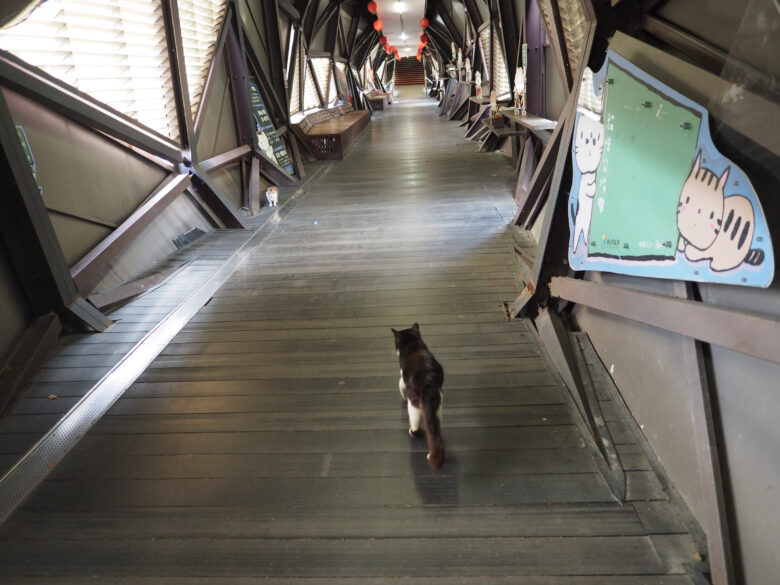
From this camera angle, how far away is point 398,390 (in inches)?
124

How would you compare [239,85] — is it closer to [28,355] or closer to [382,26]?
[28,355]

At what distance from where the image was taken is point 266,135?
8.73 meters

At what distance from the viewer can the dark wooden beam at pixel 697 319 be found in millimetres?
1487

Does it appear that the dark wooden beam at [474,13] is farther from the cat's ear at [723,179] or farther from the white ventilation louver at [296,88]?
the cat's ear at [723,179]

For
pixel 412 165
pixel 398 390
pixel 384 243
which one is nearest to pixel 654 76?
pixel 398 390

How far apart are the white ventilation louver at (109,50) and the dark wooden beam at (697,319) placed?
4406mm

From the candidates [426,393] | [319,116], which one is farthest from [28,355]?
[319,116]

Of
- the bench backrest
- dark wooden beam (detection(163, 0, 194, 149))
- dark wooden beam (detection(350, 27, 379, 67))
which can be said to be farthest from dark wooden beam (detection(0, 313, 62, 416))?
dark wooden beam (detection(350, 27, 379, 67))

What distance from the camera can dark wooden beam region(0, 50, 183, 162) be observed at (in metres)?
3.55

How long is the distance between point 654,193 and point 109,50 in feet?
16.5

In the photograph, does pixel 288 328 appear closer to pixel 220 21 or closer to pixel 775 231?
pixel 775 231

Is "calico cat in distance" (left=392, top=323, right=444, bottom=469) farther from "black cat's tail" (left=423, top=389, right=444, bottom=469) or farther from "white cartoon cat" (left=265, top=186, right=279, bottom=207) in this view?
"white cartoon cat" (left=265, top=186, right=279, bottom=207)

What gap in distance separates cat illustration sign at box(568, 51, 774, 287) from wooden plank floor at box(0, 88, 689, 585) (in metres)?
0.99

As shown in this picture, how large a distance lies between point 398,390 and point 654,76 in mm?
2140
